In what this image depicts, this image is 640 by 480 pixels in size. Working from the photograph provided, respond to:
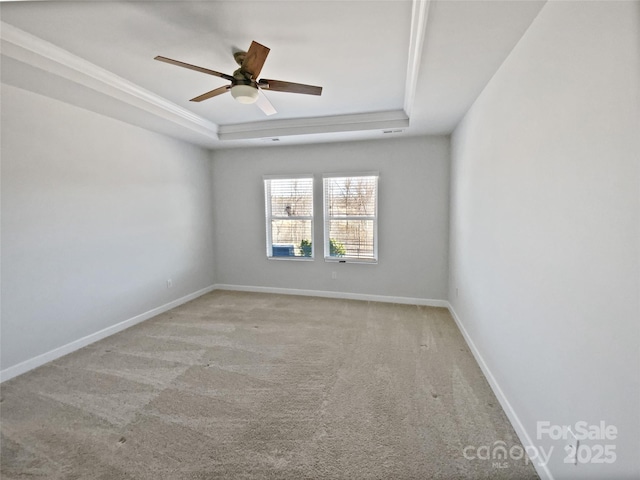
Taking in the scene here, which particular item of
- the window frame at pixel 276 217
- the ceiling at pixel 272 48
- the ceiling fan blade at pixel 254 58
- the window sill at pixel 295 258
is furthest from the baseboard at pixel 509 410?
the ceiling fan blade at pixel 254 58

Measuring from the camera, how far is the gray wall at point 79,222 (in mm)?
2371

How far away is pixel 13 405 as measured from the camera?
6.53 ft

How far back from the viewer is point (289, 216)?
4.59 metres

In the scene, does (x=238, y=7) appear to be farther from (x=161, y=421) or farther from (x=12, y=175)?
(x=161, y=421)

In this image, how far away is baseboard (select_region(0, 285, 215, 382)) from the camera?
2.35 metres

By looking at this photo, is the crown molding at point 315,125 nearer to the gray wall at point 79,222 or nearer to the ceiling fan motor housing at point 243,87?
the gray wall at point 79,222

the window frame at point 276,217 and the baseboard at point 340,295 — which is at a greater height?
the window frame at point 276,217

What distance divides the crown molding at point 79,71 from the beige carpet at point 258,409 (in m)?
2.47

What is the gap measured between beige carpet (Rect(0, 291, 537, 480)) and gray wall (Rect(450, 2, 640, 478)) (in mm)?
465

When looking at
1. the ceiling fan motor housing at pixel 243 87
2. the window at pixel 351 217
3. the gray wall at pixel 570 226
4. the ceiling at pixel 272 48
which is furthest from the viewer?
the window at pixel 351 217

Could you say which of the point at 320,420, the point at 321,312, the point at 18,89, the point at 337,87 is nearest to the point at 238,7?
the point at 337,87

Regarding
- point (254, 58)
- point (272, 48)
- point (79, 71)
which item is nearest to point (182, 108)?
point (79, 71)

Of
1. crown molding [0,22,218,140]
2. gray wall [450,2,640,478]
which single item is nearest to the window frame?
crown molding [0,22,218,140]

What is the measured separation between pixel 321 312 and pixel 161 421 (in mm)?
2251
